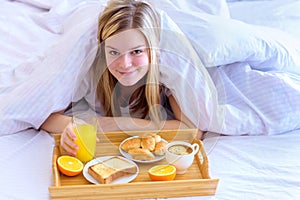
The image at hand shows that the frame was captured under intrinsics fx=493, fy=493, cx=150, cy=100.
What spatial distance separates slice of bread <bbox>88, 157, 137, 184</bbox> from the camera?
108 cm

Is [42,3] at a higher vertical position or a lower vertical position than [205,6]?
lower

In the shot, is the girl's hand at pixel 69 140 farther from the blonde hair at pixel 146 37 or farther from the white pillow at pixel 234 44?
the white pillow at pixel 234 44

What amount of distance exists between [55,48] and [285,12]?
1015 mm

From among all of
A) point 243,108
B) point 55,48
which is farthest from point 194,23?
point 55,48

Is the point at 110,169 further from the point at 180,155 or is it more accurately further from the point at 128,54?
the point at 128,54

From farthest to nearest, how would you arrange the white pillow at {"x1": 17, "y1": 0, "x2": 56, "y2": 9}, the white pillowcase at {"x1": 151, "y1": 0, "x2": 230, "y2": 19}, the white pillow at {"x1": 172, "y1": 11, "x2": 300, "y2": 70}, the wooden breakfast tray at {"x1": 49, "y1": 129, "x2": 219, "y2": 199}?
the white pillow at {"x1": 17, "y1": 0, "x2": 56, "y2": 9}
the white pillowcase at {"x1": 151, "y1": 0, "x2": 230, "y2": 19}
the white pillow at {"x1": 172, "y1": 11, "x2": 300, "y2": 70}
the wooden breakfast tray at {"x1": 49, "y1": 129, "x2": 219, "y2": 199}

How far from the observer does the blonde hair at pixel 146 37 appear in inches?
46.3

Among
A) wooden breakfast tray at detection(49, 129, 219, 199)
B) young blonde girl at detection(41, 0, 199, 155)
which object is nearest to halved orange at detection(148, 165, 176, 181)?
wooden breakfast tray at detection(49, 129, 219, 199)

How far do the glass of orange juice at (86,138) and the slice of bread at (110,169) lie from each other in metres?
0.05

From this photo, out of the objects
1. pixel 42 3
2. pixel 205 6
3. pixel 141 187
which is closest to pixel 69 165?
pixel 141 187

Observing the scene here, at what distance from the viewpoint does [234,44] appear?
1361 mm

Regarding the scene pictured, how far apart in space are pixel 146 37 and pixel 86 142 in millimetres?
286

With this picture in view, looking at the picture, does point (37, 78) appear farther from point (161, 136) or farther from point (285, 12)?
point (285, 12)

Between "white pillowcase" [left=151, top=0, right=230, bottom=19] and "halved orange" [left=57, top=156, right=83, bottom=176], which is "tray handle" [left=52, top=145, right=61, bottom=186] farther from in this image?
"white pillowcase" [left=151, top=0, right=230, bottom=19]
